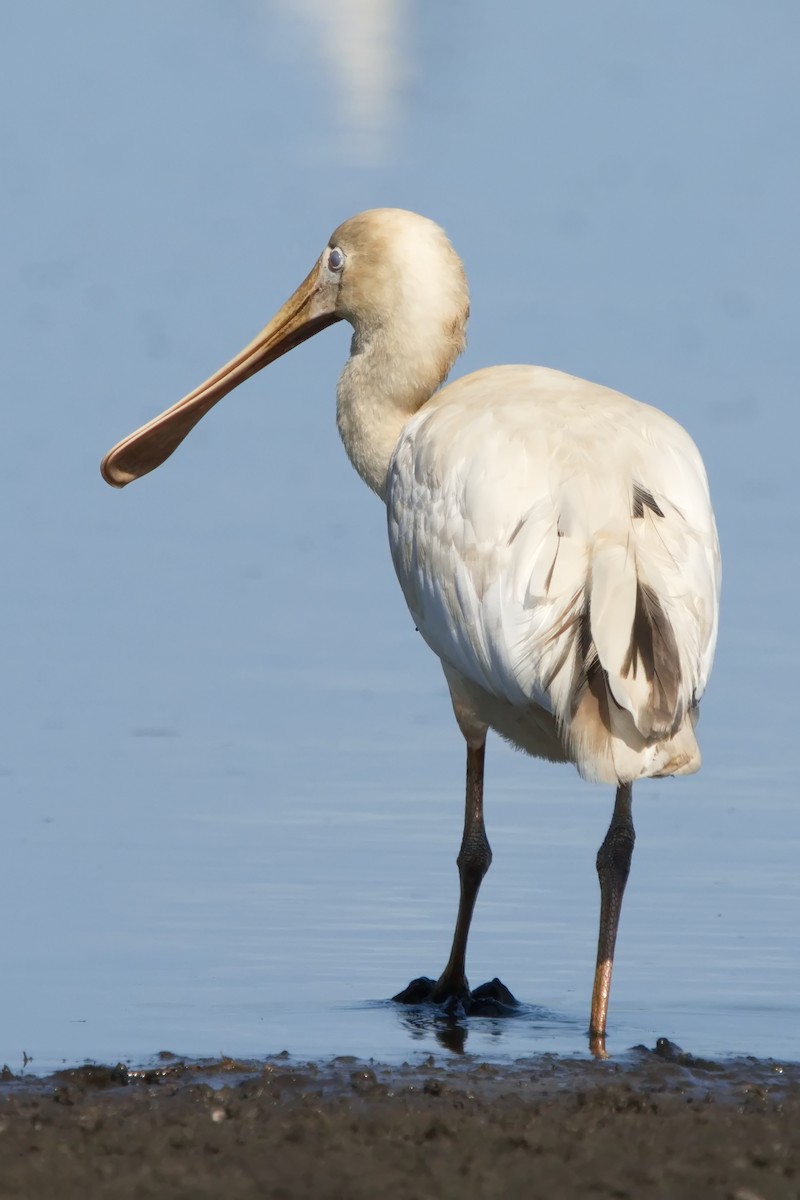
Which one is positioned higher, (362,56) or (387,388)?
(362,56)

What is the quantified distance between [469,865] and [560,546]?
5.95 ft

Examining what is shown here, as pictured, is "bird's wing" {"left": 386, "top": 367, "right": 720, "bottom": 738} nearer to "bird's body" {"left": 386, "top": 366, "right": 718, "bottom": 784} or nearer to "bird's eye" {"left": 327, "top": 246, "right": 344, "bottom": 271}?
"bird's body" {"left": 386, "top": 366, "right": 718, "bottom": 784}

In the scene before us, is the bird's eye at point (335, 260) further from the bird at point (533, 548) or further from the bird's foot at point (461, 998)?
the bird's foot at point (461, 998)

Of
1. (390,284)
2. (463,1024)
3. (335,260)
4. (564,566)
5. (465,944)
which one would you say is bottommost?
(463,1024)

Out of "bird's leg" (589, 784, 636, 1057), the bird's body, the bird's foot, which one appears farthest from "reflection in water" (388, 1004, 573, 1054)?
the bird's body

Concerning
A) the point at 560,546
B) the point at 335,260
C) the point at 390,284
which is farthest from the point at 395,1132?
the point at 335,260

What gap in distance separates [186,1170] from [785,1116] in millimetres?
1739

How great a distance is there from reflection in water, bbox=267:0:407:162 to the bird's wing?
20.1 meters

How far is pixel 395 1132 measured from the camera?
6344 mm

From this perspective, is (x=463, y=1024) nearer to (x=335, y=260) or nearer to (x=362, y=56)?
(x=335, y=260)

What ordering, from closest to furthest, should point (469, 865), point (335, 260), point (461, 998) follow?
point (461, 998) → point (469, 865) → point (335, 260)

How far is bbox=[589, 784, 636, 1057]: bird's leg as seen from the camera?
26.9 feet

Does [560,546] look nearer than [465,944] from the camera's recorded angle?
Yes

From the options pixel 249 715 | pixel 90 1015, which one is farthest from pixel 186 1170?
pixel 249 715
